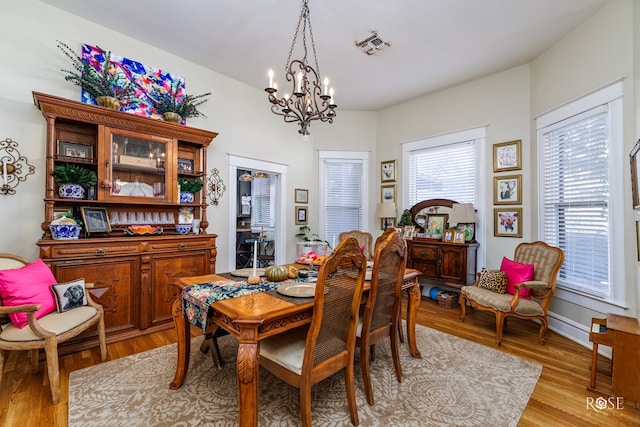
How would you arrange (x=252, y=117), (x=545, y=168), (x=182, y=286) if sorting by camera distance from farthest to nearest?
(x=252, y=117) → (x=545, y=168) → (x=182, y=286)

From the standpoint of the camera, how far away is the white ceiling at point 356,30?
2.74m

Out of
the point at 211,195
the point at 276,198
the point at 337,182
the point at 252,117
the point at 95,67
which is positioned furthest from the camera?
the point at 337,182

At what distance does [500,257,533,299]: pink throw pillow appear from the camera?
3.16 meters

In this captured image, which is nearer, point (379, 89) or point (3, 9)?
point (3, 9)

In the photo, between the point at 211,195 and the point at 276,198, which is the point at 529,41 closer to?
the point at 276,198

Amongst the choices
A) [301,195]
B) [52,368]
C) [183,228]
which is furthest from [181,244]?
[301,195]

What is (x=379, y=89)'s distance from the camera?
4.51 meters

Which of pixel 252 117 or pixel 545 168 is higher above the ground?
pixel 252 117

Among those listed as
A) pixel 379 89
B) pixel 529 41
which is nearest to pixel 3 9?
pixel 379 89

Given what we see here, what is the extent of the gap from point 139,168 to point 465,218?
4138 mm

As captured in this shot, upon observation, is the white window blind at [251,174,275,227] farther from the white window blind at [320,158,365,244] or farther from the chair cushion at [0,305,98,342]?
the chair cushion at [0,305,98,342]

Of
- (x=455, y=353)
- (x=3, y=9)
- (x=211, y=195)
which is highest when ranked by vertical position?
(x=3, y=9)

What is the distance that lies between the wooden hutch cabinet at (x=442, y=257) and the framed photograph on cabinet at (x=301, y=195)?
76.7 inches

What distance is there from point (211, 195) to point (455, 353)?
345 centimetres
